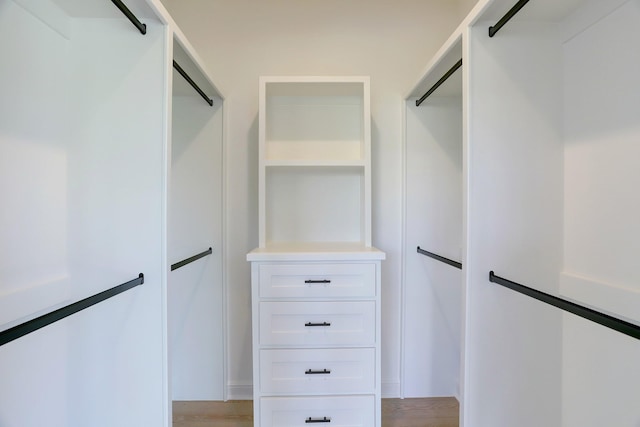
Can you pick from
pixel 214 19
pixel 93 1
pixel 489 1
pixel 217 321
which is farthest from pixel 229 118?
pixel 489 1

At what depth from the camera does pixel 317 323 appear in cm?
149

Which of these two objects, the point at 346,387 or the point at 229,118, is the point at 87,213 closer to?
the point at 229,118

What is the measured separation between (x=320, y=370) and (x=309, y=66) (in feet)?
5.84

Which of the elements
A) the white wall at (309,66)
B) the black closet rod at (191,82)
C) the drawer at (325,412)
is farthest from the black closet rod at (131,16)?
the drawer at (325,412)

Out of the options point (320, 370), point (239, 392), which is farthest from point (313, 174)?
point (239, 392)

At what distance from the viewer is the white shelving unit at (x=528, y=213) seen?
3.61 feet

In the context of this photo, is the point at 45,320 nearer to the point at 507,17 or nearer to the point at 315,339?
the point at 315,339

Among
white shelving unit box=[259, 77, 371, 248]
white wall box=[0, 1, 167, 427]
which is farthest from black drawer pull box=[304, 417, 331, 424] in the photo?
white shelving unit box=[259, 77, 371, 248]

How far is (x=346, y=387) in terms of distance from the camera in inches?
58.5

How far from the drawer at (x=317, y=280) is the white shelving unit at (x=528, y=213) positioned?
0.49 m

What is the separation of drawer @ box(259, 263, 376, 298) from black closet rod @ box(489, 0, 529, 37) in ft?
3.51

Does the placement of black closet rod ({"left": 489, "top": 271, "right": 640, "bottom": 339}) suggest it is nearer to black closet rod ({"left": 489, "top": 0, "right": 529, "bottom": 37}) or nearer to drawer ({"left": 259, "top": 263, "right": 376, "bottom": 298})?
drawer ({"left": 259, "top": 263, "right": 376, "bottom": 298})

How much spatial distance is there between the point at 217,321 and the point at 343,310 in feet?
2.96

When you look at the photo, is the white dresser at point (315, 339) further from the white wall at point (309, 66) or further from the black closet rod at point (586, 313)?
the black closet rod at point (586, 313)
